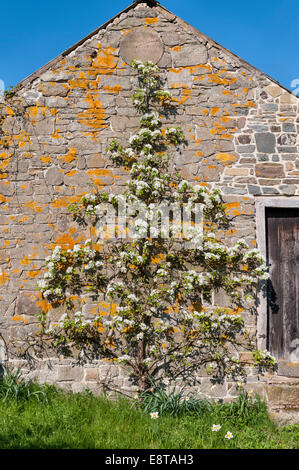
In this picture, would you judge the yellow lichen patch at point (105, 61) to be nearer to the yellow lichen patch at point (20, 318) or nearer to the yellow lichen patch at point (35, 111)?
the yellow lichen patch at point (35, 111)

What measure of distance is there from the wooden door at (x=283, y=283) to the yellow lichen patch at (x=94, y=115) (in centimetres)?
279

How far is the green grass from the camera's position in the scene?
367 centimetres

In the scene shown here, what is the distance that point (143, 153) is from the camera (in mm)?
5254

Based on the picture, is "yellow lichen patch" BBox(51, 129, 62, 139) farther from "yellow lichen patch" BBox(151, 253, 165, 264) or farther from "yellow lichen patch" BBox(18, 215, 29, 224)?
"yellow lichen patch" BBox(151, 253, 165, 264)

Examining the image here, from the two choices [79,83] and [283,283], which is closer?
[283,283]

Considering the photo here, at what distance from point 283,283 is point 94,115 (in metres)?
3.72

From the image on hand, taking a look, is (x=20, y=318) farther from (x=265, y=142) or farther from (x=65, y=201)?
(x=265, y=142)

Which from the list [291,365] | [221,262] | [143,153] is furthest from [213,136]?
[291,365]

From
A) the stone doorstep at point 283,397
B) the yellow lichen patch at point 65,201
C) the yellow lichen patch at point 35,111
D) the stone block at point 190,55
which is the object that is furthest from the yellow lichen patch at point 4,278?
the stone block at point 190,55

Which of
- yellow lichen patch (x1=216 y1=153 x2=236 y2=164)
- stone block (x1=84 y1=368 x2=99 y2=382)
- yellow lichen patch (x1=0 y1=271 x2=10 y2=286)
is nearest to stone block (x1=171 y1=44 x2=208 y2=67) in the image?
yellow lichen patch (x1=216 y1=153 x2=236 y2=164)

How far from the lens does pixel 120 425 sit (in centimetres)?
401

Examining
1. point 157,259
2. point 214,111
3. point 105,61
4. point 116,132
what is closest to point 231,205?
point 157,259
